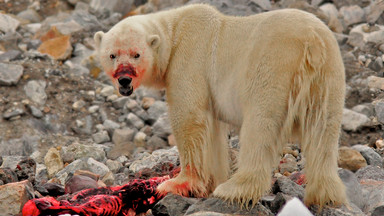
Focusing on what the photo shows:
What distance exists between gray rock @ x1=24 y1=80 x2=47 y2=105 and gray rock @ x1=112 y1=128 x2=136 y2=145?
1910 mm

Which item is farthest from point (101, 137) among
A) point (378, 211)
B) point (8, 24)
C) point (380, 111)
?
point (378, 211)

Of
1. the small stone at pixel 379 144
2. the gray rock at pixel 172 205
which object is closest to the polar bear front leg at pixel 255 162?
the gray rock at pixel 172 205

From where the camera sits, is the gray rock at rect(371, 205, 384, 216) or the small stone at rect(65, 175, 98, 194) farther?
the small stone at rect(65, 175, 98, 194)

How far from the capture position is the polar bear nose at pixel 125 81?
19.2 ft

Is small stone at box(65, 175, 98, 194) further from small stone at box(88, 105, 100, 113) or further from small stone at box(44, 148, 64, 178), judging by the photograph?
small stone at box(88, 105, 100, 113)

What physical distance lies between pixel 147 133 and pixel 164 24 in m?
5.40

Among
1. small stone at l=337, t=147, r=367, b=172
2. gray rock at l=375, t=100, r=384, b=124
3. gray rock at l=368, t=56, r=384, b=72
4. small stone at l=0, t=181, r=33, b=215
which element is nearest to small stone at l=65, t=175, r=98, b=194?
small stone at l=0, t=181, r=33, b=215

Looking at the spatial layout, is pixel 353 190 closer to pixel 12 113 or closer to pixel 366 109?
pixel 366 109

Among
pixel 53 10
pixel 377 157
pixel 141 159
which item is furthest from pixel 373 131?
pixel 53 10

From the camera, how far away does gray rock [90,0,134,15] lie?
57.9 feet

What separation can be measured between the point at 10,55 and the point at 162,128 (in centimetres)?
445

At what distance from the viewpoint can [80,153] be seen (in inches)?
365

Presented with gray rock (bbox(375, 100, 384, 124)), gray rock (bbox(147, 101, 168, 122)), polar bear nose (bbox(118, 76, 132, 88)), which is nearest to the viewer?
polar bear nose (bbox(118, 76, 132, 88))

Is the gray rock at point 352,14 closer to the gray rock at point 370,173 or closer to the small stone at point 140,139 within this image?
the small stone at point 140,139
